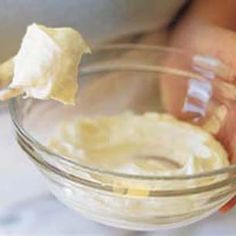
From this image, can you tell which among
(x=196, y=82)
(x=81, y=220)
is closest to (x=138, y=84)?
(x=196, y=82)

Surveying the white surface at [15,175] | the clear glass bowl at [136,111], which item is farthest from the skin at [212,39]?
the white surface at [15,175]

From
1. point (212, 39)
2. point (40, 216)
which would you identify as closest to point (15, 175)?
point (40, 216)

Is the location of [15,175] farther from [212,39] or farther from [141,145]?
[212,39]

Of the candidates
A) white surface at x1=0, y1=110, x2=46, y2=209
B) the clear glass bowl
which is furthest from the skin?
white surface at x1=0, y1=110, x2=46, y2=209

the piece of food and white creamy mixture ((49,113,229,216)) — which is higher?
the piece of food

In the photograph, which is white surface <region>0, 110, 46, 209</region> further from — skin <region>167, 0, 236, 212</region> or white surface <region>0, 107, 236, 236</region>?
skin <region>167, 0, 236, 212</region>
